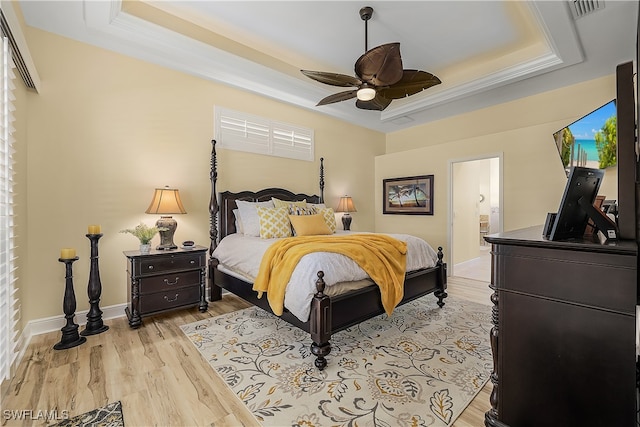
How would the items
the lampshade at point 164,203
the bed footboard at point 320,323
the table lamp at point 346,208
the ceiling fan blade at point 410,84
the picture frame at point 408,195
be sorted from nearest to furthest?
the bed footboard at point 320,323 < the ceiling fan blade at point 410,84 < the lampshade at point 164,203 < the table lamp at point 346,208 < the picture frame at point 408,195

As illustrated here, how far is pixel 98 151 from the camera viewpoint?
3.05 m

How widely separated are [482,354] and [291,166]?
145 inches

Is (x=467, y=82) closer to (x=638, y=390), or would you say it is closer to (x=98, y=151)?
(x=638, y=390)

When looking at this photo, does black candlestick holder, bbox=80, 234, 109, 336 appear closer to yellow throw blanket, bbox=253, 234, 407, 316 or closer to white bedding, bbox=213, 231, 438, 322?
white bedding, bbox=213, 231, 438, 322

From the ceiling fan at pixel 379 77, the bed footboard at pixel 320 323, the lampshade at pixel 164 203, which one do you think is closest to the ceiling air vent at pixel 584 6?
the ceiling fan at pixel 379 77

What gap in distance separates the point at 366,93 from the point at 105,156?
2897mm

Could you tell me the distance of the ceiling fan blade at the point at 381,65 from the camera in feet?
7.59

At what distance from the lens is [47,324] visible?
108 inches

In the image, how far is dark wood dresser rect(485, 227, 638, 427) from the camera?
1.06m

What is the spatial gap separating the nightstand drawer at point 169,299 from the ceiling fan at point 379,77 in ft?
8.77

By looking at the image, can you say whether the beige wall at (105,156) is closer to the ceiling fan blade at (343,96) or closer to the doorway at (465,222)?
the ceiling fan blade at (343,96)

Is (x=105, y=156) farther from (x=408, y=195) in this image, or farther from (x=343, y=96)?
(x=408, y=195)

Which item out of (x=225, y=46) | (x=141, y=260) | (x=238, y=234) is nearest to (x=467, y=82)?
(x=225, y=46)

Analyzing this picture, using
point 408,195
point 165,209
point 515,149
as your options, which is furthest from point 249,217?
point 515,149
